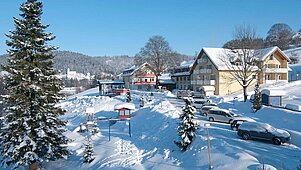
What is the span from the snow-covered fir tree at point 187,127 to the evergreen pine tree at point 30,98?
32.0ft

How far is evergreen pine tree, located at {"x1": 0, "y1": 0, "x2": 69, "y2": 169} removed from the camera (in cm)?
1909

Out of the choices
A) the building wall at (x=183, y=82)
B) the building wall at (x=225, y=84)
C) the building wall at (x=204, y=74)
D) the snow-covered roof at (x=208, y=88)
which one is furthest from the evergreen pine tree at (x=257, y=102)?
the building wall at (x=183, y=82)

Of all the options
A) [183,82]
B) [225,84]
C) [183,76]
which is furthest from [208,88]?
[183,76]

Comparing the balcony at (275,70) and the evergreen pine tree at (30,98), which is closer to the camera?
the evergreen pine tree at (30,98)

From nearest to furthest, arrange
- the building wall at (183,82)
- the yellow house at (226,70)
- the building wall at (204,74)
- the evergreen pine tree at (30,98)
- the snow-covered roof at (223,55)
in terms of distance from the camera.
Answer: the evergreen pine tree at (30,98) → the snow-covered roof at (223,55) → the yellow house at (226,70) → the building wall at (204,74) → the building wall at (183,82)

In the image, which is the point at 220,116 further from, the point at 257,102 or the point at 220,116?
the point at 257,102

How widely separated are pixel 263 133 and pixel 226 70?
34868 mm

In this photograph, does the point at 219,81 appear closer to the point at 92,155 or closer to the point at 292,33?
the point at 92,155

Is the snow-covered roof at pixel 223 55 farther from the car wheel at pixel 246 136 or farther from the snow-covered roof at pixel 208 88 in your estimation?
the car wheel at pixel 246 136

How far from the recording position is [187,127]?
66.4 feet

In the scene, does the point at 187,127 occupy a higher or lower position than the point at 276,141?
higher

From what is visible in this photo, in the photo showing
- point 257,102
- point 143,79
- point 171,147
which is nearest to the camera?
point 171,147

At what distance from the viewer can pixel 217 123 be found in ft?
89.9

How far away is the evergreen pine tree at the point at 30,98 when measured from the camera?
752 inches
